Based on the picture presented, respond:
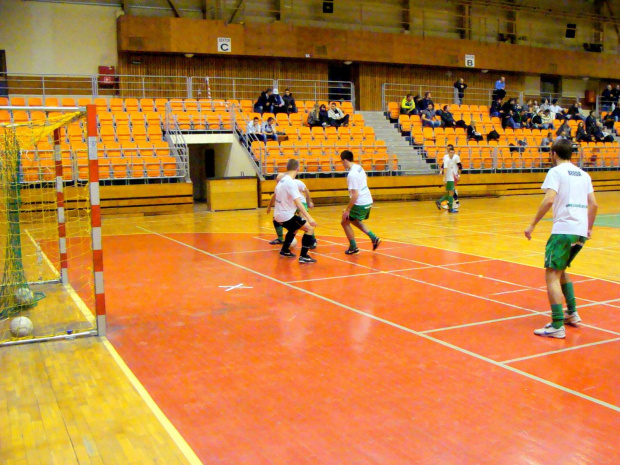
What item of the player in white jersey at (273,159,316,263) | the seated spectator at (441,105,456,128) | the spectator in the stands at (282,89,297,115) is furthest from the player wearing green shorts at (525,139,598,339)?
the seated spectator at (441,105,456,128)

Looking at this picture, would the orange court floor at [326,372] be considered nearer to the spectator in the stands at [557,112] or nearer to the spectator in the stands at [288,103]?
the spectator in the stands at [288,103]

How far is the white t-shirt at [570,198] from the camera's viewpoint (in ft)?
20.4

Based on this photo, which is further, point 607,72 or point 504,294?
point 607,72

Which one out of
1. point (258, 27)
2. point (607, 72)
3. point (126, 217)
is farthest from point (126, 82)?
point (607, 72)

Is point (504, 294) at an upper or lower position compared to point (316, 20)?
lower

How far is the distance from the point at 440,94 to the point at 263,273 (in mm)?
24227

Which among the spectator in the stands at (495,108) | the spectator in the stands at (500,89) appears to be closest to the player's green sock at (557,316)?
the spectator in the stands at (495,108)

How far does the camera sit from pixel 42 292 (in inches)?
341

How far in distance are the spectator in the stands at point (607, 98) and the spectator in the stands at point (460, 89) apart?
8.72 metres

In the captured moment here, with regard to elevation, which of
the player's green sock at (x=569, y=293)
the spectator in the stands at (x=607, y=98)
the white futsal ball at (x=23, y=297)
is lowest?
the white futsal ball at (x=23, y=297)

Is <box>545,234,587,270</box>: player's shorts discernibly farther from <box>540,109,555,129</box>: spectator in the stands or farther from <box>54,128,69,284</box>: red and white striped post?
<box>540,109,555,129</box>: spectator in the stands

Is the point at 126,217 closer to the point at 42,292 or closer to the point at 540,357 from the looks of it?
the point at 42,292

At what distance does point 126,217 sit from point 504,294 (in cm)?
1329

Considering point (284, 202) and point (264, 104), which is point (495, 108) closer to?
point (264, 104)
